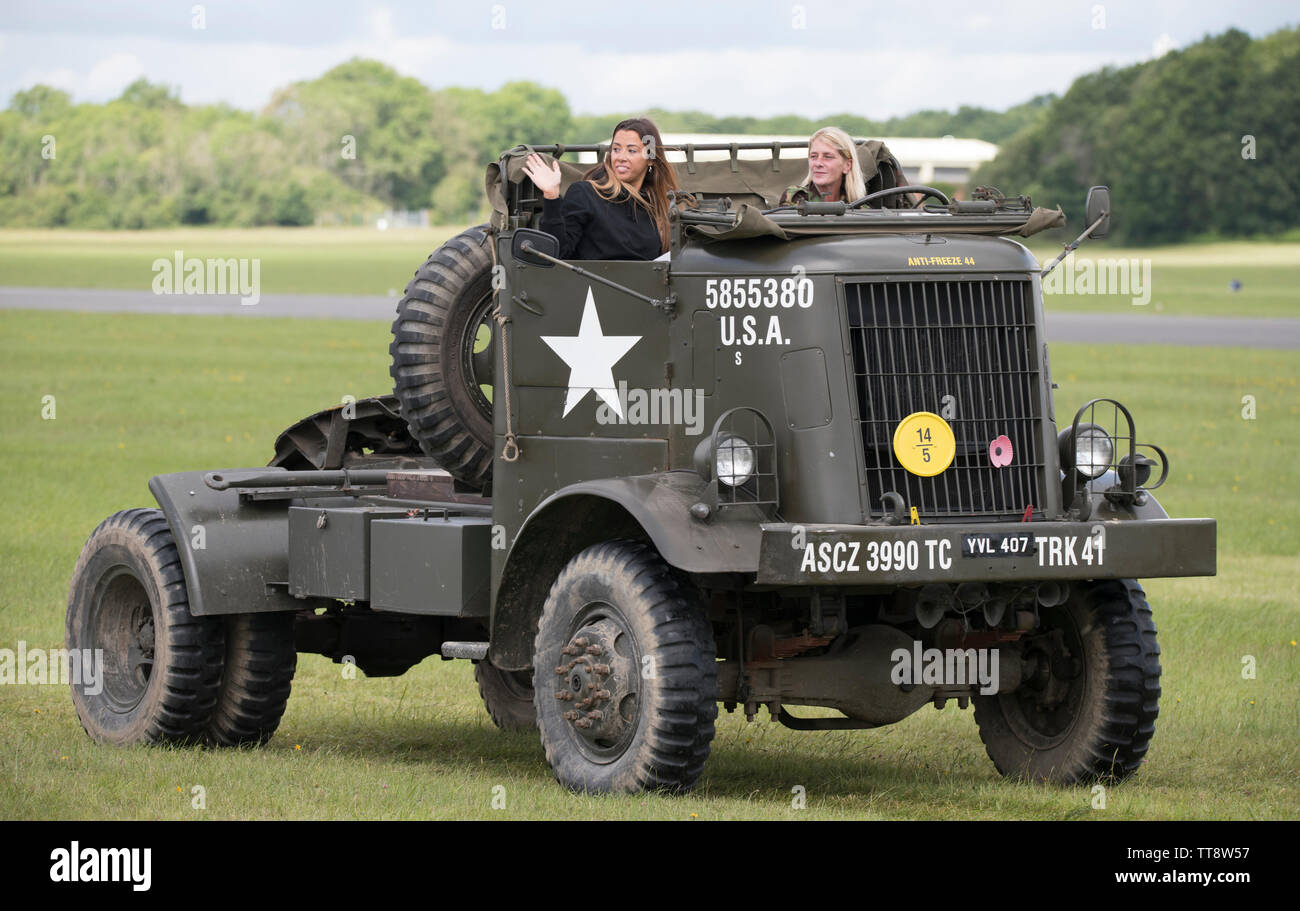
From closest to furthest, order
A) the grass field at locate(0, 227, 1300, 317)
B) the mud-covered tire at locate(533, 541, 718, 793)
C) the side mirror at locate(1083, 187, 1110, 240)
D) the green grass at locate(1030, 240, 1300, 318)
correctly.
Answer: the mud-covered tire at locate(533, 541, 718, 793) < the side mirror at locate(1083, 187, 1110, 240) < the green grass at locate(1030, 240, 1300, 318) < the grass field at locate(0, 227, 1300, 317)

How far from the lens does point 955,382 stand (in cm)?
923

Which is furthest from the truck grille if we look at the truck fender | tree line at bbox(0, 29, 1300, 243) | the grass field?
tree line at bbox(0, 29, 1300, 243)

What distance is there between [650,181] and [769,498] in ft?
5.70

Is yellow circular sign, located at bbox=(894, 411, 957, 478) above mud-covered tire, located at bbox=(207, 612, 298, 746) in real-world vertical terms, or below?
above

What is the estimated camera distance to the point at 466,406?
1052cm

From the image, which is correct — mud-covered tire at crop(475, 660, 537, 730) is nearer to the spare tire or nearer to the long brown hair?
the spare tire

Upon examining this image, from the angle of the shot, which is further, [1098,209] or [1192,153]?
[1192,153]

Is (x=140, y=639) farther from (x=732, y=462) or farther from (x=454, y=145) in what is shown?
(x=454, y=145)

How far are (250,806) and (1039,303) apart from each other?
3.74 metres

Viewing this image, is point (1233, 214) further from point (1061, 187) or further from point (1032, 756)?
point (1032, 756)

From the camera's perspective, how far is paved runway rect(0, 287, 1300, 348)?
4638cm

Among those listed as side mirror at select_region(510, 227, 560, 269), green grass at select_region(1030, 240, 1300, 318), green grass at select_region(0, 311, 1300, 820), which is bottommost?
green grass at select_region(0, 311, 1300, 820)

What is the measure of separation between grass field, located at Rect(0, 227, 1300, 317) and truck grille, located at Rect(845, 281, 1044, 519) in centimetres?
4788

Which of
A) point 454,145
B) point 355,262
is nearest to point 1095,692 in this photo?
point 355,262
